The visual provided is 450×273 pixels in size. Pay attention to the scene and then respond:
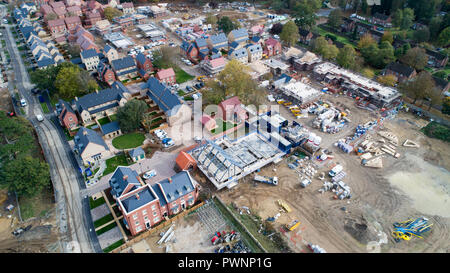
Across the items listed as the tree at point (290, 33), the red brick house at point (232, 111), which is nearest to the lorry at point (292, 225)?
the red brick house at point (232, 111)

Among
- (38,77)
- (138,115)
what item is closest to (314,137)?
(138,115)

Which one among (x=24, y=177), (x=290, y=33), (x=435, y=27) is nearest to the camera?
(x=24, y=177)

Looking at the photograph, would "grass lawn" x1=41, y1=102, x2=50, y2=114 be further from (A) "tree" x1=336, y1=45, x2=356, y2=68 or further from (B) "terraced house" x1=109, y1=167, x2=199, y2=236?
(A) "tree" x1=336, y1=45, x2=356, y2=68

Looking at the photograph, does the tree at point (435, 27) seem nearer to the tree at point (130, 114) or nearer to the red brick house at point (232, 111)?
the red brick house at point (232, 111)

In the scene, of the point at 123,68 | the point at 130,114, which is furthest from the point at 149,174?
the point at 123,68

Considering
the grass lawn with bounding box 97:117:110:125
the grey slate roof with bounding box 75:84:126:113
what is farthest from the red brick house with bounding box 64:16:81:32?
the grass lawn with bounding box 97:117:110:125

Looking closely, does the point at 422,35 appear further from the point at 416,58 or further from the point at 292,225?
the point at 292,225
